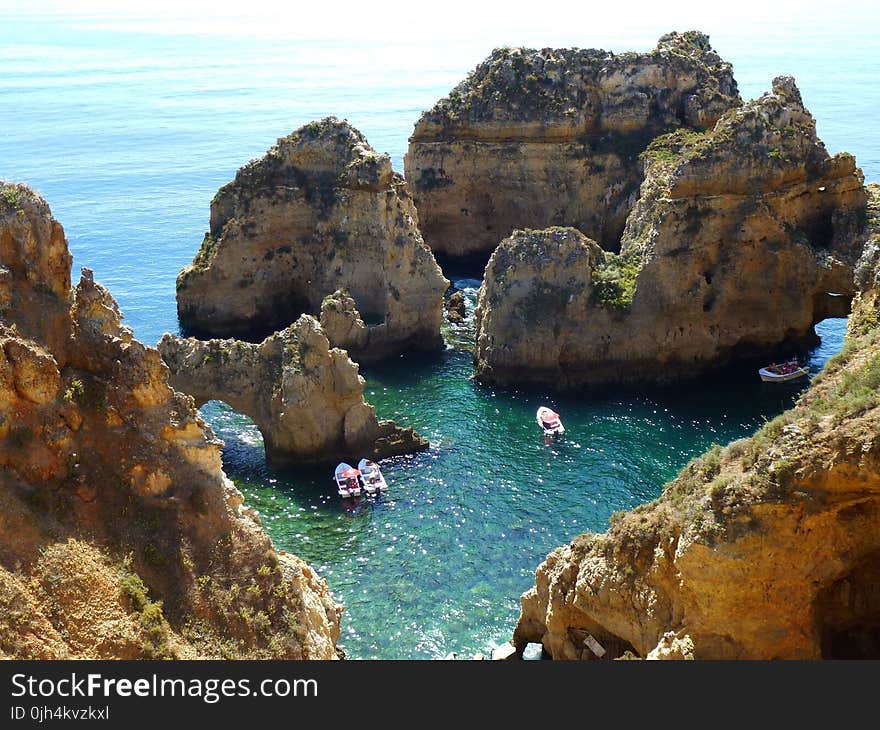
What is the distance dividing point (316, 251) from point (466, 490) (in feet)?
87.5

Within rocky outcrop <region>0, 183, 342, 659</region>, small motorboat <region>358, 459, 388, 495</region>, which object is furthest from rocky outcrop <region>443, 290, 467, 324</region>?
rocky outcrop <region>0, 183, 342, 659</region>

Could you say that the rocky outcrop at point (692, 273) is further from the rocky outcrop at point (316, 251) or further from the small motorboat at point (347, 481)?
the small motorboat at point (347, 481)

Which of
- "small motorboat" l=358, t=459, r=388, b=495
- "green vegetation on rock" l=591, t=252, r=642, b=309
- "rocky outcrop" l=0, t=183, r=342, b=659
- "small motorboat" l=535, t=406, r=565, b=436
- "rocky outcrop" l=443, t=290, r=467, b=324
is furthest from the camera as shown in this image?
"rocky outcrop" l=443, t=290, r=467, b=324

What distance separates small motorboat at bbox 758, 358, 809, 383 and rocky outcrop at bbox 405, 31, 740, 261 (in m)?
23.1

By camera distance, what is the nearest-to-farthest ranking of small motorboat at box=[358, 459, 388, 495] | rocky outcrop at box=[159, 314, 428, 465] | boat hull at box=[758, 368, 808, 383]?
small motorboat at box=[358, 459, 388, 495] → rocky outcrop at box=[159, 314, 428, 465] → boat hull at box=[758, 368, 808, 383]

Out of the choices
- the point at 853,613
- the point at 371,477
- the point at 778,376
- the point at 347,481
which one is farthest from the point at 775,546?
the point at 778,376

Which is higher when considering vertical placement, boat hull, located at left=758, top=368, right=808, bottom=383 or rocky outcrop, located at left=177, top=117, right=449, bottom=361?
rocky outcrop, located at left=177, top=117, right=449, bottom=361

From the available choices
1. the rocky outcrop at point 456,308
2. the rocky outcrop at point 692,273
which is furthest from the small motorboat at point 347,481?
the rocky outcrop at point 456,308

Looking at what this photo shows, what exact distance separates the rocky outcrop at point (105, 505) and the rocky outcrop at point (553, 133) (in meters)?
58.2

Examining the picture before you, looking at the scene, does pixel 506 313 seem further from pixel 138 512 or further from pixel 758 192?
pixel 138 512

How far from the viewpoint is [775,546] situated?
829 inches

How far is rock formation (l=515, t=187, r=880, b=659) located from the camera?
20812 mm

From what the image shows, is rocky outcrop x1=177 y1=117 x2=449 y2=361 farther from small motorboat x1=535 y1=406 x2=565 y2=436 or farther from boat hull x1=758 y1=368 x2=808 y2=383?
boat hull x1=758 y1=368 x2=808 y2=383

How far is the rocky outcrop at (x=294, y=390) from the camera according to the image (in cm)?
4684
